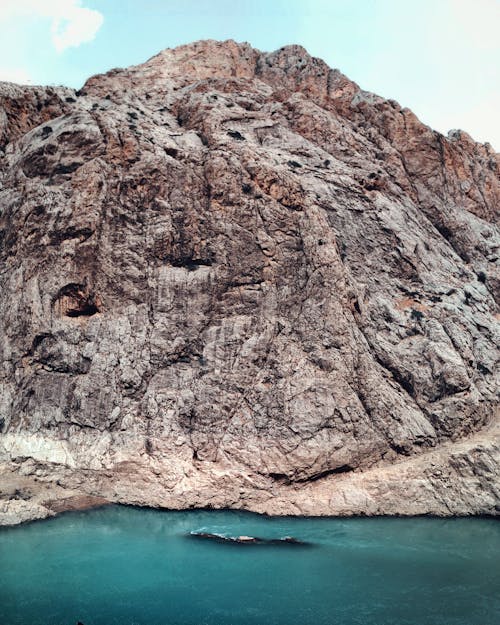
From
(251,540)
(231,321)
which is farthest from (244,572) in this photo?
(231,321)

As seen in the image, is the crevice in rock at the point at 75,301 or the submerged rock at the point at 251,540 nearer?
the submerged rock at the point at 251,540

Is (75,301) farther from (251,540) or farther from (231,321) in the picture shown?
(251,540)

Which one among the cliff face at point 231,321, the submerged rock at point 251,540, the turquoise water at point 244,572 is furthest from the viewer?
the cliff face at point 231,321

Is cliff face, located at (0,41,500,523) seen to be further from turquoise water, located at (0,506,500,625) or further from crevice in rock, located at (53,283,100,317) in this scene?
turquoise water, located at (0,506,500,625)

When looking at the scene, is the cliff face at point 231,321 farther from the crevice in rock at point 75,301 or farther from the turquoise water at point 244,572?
the turquoise water at point 244,572

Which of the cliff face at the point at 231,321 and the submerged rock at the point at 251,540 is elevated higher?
the cliff face at the point at 231,321

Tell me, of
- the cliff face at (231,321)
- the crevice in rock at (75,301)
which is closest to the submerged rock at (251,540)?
the cliff face at (231,321)
